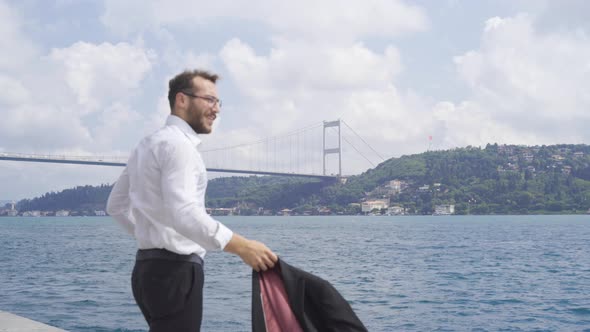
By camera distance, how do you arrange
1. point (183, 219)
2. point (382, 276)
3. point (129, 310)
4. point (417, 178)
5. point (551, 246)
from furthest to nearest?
point (417, 178) < point (551, 246) < point (382, 276) < point (129, 310) < point (183, 219)

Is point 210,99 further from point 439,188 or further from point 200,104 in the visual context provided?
point 439,188

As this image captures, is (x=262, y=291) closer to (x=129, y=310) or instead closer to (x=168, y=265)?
(x=168, y=265)

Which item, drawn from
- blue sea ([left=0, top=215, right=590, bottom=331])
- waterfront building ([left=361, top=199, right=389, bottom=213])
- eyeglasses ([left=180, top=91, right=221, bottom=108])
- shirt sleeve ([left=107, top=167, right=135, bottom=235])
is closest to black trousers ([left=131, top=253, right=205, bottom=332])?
shirt sleeve ([left=107, top=167, right=135, bottom=235])

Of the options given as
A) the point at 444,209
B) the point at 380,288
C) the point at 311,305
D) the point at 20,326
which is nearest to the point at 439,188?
the point at 444,209

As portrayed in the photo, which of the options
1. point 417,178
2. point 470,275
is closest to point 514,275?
point 470,275

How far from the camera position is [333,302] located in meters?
1.69

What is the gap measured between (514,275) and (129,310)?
1107 centimetres

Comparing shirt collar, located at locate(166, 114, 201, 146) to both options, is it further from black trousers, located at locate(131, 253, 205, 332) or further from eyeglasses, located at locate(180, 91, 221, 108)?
black trousers, located at locate(131, 253, 205, 332)

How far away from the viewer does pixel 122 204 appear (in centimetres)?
196

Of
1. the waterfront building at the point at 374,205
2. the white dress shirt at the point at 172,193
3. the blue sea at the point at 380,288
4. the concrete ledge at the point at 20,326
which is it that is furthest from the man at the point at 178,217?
the waterfront building at the point at 374,205

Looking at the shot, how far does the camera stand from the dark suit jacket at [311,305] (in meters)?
1.66

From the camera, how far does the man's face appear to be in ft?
5.75

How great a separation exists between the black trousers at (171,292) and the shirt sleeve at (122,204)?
0.27 meters

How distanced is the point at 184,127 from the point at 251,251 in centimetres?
39
